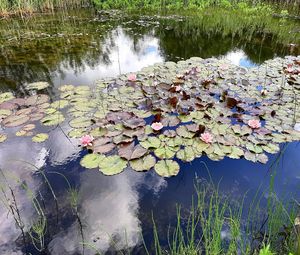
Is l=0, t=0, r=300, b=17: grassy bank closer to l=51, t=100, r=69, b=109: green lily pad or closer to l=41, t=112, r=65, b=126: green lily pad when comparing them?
l=51, t=100, r=69, b=109: green lily pad

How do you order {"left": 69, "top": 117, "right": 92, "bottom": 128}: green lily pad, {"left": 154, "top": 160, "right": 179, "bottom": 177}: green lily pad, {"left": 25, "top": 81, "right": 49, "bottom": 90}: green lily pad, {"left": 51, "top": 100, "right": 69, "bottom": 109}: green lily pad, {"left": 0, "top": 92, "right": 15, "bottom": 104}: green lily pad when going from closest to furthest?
{"left": 154, "top": 160, "right": 179, "bottom": 177}: green lily pad < {"left": 69, "top": 117, "right": 92, "bottom": 128}: green lily pad < {"left": 51, "top": 100, "right": 69, "bottom": 109}: green lily pad < {"left": 0, "top": 92, "right": 15, "bottom": 104}: green lily pad < {"left": 25, "top": 81, "right": 49, "bottom": 90}: green lily pad

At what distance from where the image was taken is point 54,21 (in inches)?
318

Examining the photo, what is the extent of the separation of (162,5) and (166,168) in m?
9.19

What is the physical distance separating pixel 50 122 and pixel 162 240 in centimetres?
206

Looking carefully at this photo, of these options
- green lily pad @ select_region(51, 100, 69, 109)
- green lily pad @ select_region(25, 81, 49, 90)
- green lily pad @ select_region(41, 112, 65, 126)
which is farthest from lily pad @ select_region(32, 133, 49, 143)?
green lily pad @ select_region(25, 81, 49, 90)

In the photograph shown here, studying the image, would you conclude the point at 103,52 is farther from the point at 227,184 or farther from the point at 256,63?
the point at 227,184

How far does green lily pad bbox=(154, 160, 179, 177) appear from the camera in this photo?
101 inches

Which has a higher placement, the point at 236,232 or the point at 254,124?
the point at 236,232

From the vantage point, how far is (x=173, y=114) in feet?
11.4

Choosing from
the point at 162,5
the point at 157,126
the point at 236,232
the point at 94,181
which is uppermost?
the point at 162,5

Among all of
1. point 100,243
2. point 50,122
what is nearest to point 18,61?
point 50,122

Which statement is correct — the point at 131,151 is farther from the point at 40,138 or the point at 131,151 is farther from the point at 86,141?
the point at 40,138

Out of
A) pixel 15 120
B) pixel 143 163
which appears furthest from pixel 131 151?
pixel 15 120

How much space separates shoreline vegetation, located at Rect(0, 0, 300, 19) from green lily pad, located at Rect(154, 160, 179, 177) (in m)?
8.08
